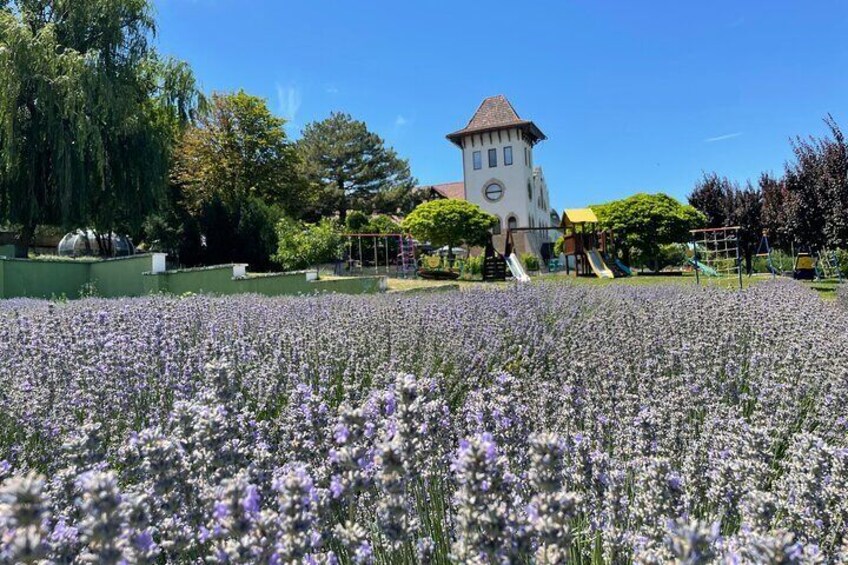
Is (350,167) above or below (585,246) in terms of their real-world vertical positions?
above

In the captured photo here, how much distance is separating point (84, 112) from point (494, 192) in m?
28.2

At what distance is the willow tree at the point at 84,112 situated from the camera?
14.1 meters

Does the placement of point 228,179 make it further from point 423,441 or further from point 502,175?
point 423,441

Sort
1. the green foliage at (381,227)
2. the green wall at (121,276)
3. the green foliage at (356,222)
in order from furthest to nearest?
1. the green foliage at (356,222)
2. the green foliage at (381,227)
3. the green wall at (121,276)

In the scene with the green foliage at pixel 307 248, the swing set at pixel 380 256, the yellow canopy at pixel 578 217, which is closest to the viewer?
the green foliage at pixel 307 248

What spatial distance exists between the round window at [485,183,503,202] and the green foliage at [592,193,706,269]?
10127 millimetres

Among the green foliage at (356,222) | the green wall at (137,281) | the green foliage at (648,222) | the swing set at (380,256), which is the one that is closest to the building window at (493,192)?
the green foliage at (648,222)

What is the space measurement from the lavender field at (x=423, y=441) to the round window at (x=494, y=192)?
34.5m

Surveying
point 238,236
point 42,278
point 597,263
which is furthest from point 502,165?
point 42,278

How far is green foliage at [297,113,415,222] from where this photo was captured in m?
38.1

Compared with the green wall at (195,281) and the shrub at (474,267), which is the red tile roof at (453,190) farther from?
the green wall at (195,281)

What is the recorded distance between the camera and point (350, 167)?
3900 cm

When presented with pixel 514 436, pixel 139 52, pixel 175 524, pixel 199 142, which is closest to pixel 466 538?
pixel 175 524

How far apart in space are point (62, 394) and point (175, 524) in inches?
79.3
